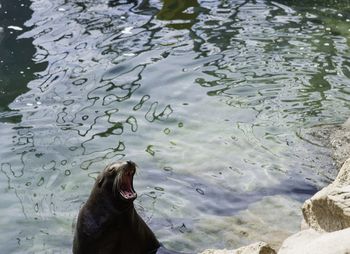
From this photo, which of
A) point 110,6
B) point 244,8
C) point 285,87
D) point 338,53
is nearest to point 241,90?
point 285,87

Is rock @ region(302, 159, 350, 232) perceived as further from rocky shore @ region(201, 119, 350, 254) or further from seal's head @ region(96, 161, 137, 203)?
seal's head @ region(96, 161, 137, 203)

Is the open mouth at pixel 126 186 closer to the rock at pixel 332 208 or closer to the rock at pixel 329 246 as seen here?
the rock at pixel 332 208

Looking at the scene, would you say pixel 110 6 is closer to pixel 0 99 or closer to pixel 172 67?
pixel 172 67

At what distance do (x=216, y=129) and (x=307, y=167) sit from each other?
1.24 metres

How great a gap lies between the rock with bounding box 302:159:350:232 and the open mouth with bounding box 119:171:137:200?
1131 millimetres

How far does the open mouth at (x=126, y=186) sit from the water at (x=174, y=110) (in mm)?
→ 813

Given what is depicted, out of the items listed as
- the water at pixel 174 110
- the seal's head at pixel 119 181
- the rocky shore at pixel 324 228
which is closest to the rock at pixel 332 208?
the rocky shore at pixel 324 228

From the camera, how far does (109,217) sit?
479cm

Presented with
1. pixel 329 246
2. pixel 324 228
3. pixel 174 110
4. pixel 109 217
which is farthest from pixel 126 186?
pixel 174 110

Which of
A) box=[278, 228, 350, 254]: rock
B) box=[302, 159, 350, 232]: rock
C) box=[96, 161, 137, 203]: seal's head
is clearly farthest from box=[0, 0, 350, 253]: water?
box=[278, 228, 350, 254]: rock

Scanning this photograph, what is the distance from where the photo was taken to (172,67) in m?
9.05

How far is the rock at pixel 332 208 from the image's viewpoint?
155 inches

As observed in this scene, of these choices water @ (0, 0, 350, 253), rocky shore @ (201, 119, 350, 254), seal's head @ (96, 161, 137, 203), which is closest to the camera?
rocky shore @ (201, 119, 350, 254)

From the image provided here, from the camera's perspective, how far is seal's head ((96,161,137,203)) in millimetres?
4688
